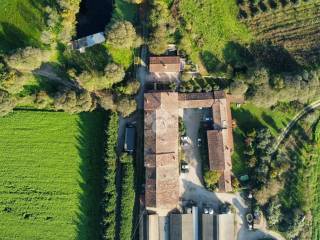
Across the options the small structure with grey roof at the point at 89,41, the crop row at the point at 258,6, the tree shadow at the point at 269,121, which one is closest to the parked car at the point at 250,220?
the tree shadow at the point at 269,121

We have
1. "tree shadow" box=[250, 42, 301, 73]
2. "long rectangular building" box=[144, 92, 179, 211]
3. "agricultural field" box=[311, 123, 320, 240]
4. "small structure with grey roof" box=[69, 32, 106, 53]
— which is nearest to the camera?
"long rectangular building" box=[144, 92, 179, 211]

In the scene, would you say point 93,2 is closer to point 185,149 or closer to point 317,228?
point 185,149

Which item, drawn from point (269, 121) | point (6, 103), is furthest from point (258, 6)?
point (6, 103)

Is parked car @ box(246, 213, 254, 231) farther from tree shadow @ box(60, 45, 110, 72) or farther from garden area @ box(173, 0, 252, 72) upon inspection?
tree shadow @ box(60, 45, 110, 72)

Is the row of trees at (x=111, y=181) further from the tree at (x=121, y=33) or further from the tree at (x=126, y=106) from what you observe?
the tree at (x=121, y=33)

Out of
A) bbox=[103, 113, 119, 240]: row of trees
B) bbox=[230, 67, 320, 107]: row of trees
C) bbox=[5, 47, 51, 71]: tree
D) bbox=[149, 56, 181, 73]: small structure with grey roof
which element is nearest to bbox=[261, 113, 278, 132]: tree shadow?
bbox=[230, 67, 320, 107]: row of trees

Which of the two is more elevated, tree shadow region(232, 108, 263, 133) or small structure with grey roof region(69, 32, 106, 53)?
small structure with grey roof region(69, 32, 106, 53)

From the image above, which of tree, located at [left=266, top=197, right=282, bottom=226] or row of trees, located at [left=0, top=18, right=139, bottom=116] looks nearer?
row of trees, located at [left=0, top=18, right=139, bottom=116]

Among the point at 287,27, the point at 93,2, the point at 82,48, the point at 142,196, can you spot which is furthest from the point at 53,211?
the point at 287,27
